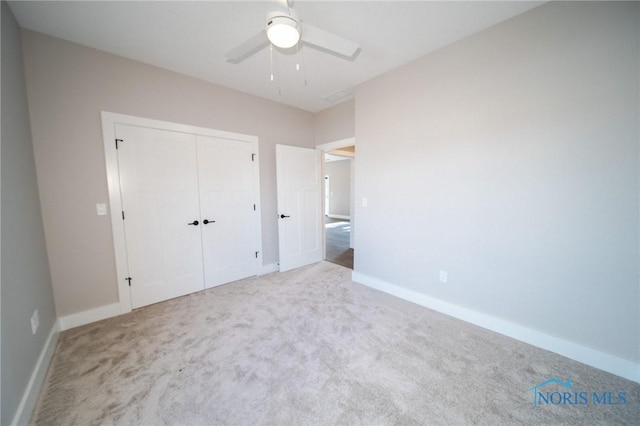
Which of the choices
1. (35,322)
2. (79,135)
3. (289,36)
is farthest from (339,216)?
(35,322)

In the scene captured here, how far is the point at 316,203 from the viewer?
13.9 feet

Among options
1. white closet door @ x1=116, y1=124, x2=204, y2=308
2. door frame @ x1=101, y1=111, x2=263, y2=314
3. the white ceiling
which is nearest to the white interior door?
white closet door @ x1=116, y1=124, x2=204, y2=308

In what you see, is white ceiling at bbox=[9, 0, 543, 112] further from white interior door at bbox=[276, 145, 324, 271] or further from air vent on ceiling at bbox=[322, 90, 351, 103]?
white interior door at bbox=[276, 145, 324, 271]

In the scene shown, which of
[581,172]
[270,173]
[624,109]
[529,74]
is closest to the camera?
[624,109]

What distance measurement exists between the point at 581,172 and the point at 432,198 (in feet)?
3.63

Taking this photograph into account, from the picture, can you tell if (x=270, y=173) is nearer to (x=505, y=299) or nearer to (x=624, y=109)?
(x=505, y=299)

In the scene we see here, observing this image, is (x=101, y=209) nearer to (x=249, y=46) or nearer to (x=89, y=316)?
(x=89, y=316)

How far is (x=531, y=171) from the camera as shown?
1.96 metres

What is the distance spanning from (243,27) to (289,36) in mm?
831

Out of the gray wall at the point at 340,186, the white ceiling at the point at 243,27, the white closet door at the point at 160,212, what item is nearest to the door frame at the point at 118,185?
the white closet door at the point at 160,212

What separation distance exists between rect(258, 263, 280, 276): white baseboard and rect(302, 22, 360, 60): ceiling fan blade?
3052 millimetres

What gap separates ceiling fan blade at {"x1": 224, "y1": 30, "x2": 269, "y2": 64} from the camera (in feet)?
5.43

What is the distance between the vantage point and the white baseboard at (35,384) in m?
1.32

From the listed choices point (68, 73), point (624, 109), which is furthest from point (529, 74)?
point (68, 73)
